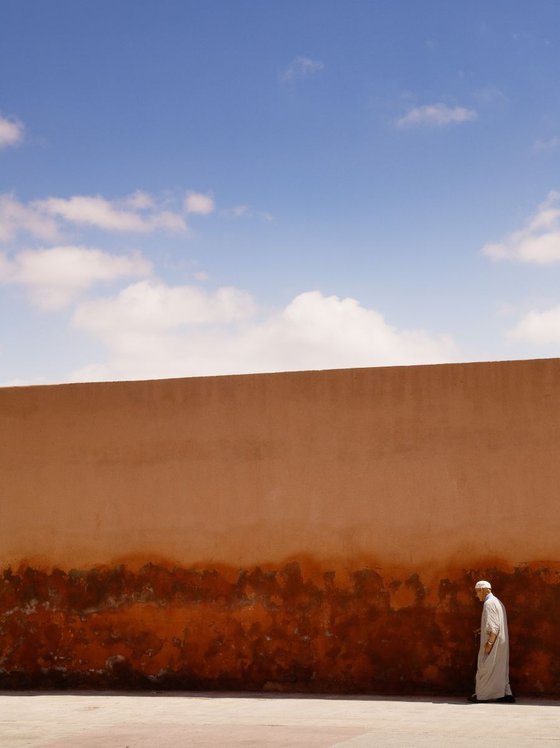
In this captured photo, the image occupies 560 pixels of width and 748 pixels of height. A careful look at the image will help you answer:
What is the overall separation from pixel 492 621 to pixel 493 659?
1.04ft

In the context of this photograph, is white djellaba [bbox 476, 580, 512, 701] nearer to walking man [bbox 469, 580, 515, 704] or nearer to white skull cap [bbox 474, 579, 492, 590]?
walking man [bbox 469, 580, 515, 704]

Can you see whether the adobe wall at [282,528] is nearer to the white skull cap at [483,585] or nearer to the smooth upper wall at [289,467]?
the smooth upper wall at [289,467]

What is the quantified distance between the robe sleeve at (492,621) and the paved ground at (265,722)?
0.61m

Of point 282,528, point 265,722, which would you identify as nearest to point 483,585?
point 282,528

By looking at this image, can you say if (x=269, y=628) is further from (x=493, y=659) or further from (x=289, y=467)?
(x=493, y=659)

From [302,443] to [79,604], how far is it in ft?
9.01

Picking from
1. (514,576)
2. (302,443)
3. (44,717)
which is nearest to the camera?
(44,717)

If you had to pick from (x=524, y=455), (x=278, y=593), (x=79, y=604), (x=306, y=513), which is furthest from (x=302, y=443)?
(x=79, y=604)

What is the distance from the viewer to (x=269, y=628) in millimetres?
9820

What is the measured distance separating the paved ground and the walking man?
0.63 feet

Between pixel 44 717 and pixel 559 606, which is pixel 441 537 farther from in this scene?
pixel 44 717

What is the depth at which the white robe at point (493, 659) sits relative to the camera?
350 inches

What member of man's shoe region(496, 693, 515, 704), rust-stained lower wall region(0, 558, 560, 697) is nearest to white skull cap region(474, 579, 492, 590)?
rust-stained lower wall region(0, 558, 560, 697)

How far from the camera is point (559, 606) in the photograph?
922 centimetres
